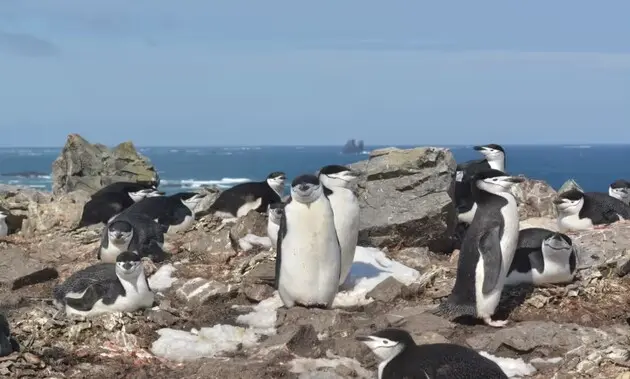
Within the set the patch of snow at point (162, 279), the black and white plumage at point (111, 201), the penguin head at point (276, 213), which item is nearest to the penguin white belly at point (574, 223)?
the penguin head at point (276, 213)

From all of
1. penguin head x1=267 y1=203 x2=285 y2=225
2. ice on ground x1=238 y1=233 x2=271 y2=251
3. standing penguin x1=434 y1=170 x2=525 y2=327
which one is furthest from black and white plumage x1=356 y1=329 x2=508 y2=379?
ice on ground x1=238 y1=233 x2=271 y2=251

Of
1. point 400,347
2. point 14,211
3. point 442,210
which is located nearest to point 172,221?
point 14,211

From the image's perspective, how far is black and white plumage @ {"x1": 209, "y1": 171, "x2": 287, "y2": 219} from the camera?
13.4 meters

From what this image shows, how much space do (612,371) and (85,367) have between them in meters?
4.05

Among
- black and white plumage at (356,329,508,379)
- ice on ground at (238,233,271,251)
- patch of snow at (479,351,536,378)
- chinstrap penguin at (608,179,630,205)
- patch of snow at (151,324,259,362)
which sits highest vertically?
chinstrap penguin at (608,179,630,205)

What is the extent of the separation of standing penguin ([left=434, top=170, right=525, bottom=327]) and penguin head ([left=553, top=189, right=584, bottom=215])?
13.1ft

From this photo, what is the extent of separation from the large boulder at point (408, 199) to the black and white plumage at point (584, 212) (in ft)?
5.22

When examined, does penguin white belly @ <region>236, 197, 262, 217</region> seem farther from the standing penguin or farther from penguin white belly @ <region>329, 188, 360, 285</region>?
the standing penguin

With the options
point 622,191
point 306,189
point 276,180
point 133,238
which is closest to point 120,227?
point 133,238

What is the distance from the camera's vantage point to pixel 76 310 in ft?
26.5

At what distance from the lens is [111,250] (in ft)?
34.9

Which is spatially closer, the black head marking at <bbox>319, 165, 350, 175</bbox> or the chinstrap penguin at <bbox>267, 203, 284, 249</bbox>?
the black head marking at <bbox>319, 165, 350, 175</bbox>

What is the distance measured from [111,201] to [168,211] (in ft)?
4.09

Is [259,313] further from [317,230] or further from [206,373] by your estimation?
[206,373]
